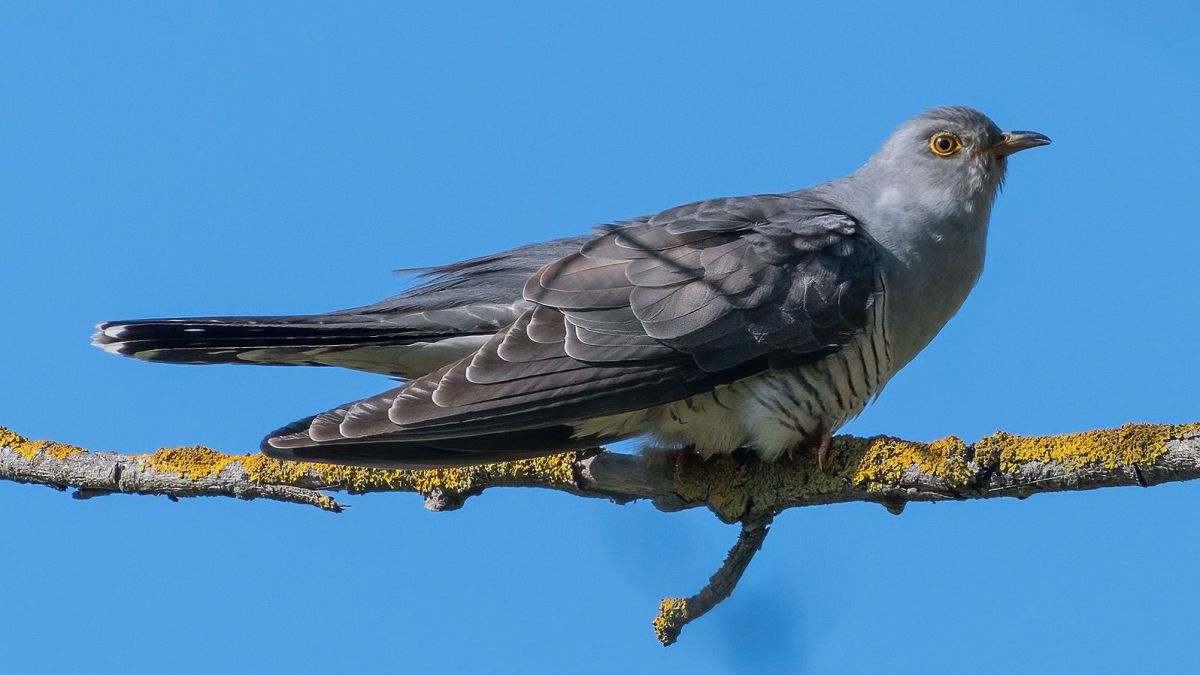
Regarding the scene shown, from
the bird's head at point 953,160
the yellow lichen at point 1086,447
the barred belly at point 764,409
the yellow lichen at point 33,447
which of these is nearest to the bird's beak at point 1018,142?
the bird's head at point 953,160

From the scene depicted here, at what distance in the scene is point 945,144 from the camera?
4172mm

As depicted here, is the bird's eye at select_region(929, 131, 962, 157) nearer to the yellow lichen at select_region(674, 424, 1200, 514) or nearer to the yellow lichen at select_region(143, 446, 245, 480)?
the yellow lichen at select_region(674, 424, 1200, 514)

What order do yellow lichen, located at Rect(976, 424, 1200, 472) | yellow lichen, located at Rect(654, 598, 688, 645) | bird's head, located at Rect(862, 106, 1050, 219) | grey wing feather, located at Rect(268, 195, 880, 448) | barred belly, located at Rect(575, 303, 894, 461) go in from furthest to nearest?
bird's head, located at Rect(862, 106, 1050, 219), barred belly, located at Rect(575, 303, 894, 461), grey wing feather, located at Rect(268, 195, 880, 448), yellow lichen, located at Rect(654, 598, 688, 645), yellow lichen, located at Rect(976, 424, 1200, 472)

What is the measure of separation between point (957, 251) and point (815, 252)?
0.65 m

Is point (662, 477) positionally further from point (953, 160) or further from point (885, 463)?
point (953, 160)

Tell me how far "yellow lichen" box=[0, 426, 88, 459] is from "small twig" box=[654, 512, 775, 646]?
1805mm

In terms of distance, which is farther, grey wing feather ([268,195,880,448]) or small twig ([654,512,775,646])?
grey wing feather ([268,195,880,448])

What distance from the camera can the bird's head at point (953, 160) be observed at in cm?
409

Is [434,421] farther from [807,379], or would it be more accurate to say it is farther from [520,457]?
[807,379]

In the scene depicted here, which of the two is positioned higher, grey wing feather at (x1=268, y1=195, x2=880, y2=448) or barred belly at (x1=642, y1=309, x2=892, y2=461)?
grey wing feather at (x1=268, y1=195, x2=880, y2=448)

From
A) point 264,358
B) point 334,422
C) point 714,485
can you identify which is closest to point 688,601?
point 714,485

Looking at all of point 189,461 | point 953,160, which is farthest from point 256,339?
point 953,160

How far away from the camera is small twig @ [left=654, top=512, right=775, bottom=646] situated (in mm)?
3217

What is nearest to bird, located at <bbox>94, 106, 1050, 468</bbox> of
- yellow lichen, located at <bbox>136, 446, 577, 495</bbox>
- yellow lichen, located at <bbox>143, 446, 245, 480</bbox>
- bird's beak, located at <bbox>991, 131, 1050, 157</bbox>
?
yellow lichen, located at <bbox>136, 446, 577, 495</bbox>
